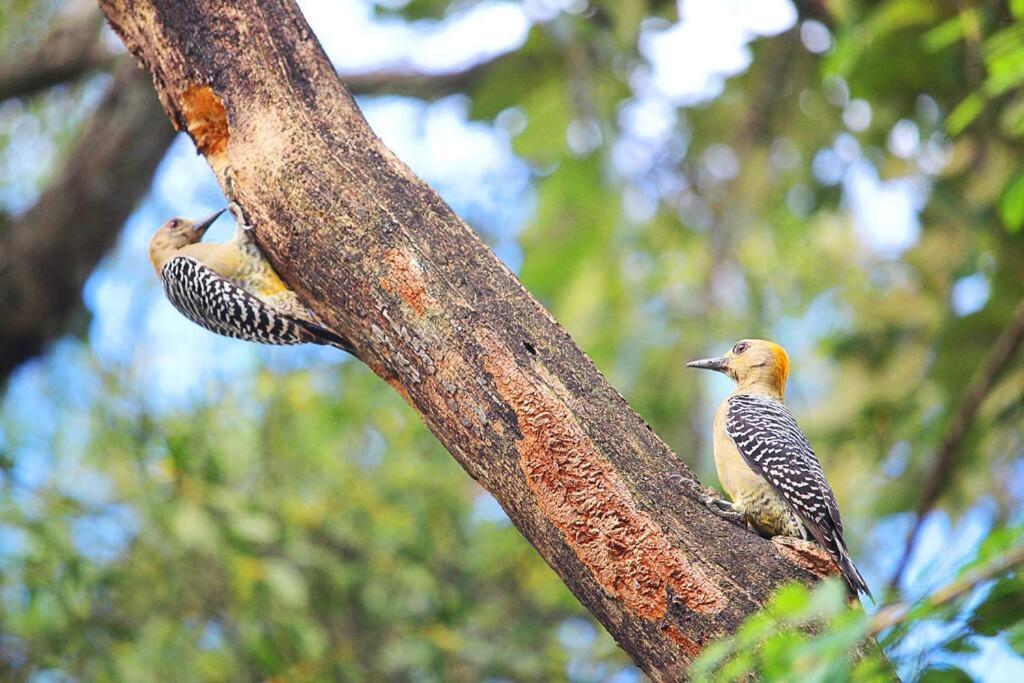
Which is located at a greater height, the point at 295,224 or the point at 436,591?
the point at 295,224

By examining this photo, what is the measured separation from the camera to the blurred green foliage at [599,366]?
5590mm

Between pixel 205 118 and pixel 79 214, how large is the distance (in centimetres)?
366

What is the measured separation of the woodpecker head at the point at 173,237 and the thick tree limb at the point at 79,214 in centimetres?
128

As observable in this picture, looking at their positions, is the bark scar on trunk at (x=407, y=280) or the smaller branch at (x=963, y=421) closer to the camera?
the bark scar on trunk at (x=407, y=280)

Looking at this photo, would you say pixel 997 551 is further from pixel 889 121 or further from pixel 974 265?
pixel 889 121

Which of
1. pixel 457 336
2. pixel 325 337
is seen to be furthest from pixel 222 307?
pixel 457 336

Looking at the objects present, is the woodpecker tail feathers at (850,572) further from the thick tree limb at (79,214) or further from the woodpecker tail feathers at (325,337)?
the thick tree limb at (79,214)

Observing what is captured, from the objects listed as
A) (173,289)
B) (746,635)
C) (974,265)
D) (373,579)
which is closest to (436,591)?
(373,579)

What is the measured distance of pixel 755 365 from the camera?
4.86 m

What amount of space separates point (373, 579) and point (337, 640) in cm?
44

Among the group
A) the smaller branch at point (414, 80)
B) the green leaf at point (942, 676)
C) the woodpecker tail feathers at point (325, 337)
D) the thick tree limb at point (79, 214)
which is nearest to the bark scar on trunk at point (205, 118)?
the woodpecker tail feathers at point (325, 337)

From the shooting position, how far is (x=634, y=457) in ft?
8.82

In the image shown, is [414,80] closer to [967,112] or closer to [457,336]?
[967,112]

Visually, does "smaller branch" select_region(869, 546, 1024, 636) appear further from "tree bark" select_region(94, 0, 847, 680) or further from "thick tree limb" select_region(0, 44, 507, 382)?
"thick tree limb" select_region(0, 44, 507, 382)
